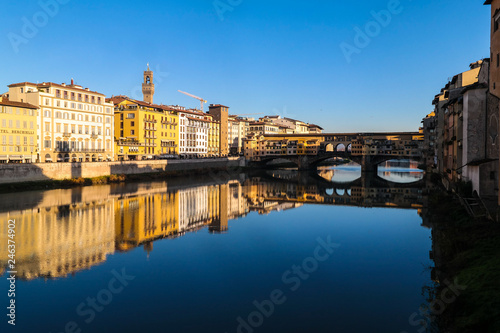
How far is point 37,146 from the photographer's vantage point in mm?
44344

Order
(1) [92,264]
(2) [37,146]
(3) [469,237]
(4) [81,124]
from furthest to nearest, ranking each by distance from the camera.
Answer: (4) [81,124], (2) [37,146], (1) [92,264], (3) [469,237]

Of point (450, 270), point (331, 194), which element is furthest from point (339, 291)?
point (331, 194)

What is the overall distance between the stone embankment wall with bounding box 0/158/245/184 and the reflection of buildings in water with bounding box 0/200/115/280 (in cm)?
1132

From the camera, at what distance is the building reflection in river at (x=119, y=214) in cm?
1568

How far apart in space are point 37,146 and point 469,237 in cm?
4556

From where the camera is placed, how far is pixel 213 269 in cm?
1423

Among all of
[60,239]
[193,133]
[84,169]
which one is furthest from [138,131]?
[60,239]

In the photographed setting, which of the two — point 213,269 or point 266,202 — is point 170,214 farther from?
point 213,269

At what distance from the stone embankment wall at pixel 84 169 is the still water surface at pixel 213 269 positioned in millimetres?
8042

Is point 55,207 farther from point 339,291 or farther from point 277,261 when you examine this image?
point 339,291

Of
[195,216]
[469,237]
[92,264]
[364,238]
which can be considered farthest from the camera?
[195,216]

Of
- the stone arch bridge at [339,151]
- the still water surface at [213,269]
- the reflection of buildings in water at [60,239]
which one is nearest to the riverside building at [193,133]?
the stone arch bridge at [339,151]

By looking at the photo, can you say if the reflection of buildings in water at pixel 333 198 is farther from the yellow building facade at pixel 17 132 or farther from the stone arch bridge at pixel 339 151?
the stone arch bridge at pixel 339 151

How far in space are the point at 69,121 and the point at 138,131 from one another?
13508 millimetres
